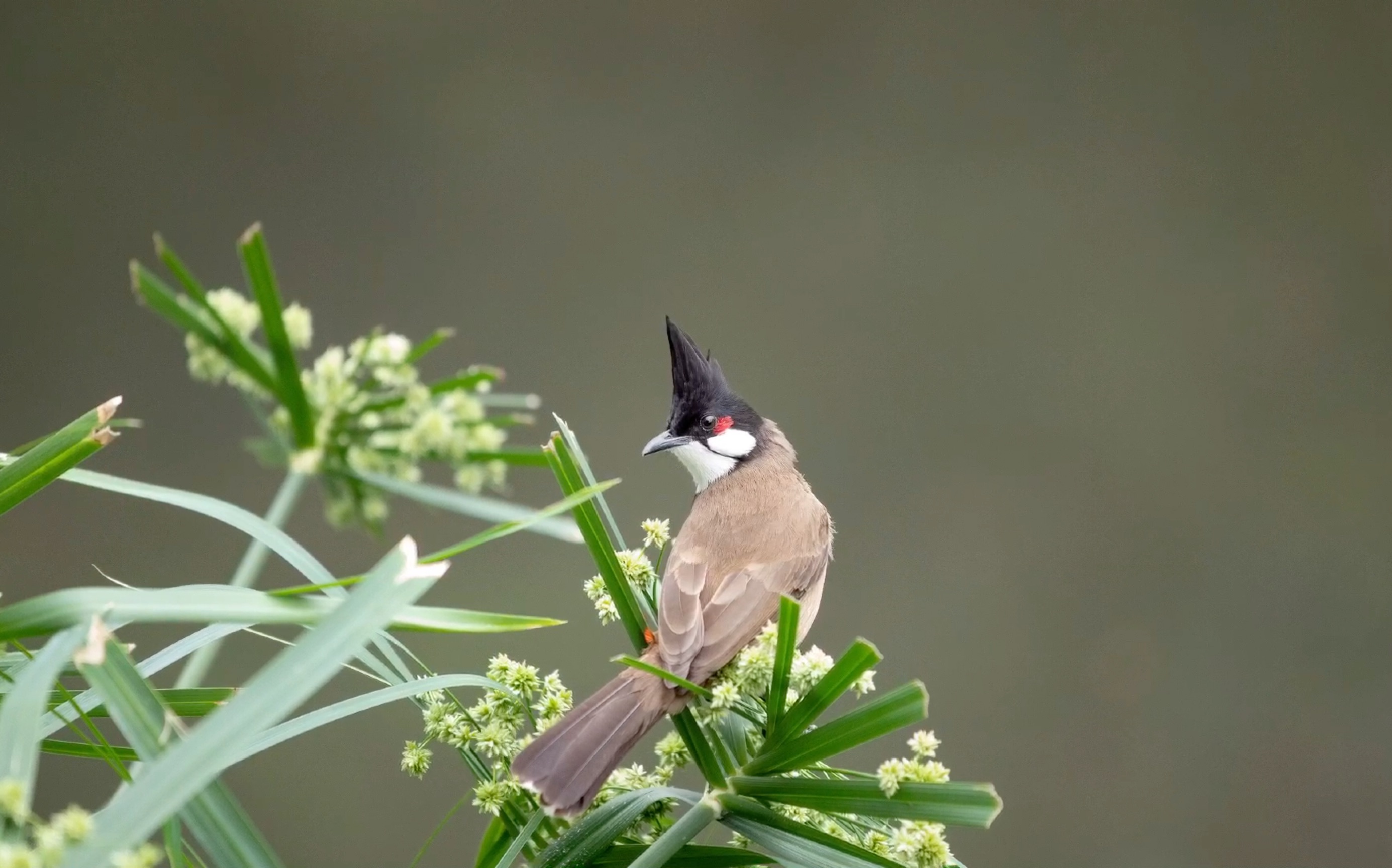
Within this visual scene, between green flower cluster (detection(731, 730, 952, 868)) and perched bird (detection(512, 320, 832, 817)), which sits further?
perched bird (detection(512, 320, 832, 817))

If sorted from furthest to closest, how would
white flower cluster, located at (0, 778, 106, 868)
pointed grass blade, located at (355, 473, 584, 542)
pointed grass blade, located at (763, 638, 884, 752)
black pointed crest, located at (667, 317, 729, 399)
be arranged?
black pointed crest, located at (667, 317, 729, 399)
pointed grass blade, located at (763, 638, 884, 752)
pointed grass blade, located at (355, 473, 584, 542)
white flower cluster, located at (0, 778, 106, 868)

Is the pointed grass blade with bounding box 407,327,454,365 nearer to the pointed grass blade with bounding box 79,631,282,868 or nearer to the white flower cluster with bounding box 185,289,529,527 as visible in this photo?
the white flower cluster with bounding box 185,289,529,527

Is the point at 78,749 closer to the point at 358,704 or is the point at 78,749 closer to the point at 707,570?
the point at 358,704

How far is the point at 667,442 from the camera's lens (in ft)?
4.74

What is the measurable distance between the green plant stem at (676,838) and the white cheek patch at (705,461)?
85 centimetres

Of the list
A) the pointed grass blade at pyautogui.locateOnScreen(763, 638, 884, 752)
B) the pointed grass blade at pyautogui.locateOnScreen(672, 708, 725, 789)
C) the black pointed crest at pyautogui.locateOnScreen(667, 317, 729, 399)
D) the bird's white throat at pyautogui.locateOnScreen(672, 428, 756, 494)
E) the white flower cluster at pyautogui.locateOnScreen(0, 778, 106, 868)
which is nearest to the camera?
the white flower cluster at pyautogui.locateOnScreen(0, 778, 106, 868)

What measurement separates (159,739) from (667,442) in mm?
961

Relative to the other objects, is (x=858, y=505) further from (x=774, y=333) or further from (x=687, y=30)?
(x=687, y=30)

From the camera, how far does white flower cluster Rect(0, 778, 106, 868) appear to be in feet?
1.21

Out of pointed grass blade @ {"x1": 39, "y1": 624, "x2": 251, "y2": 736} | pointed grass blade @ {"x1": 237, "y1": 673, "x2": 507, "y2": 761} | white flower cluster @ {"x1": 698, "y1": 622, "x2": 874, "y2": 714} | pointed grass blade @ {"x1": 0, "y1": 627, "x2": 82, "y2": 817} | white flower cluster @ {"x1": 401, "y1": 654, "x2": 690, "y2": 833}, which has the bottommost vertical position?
white flower cluster @ {"x1": 698, "y1": 622, "x2": 874, "y2": 714}

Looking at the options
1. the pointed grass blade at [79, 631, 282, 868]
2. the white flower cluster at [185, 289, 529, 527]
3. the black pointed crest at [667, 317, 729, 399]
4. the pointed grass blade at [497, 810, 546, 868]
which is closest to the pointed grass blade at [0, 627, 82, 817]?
the pointed grass blade at [79, 631, 282, 868]

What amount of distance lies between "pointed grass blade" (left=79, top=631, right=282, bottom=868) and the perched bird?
0.49 feet

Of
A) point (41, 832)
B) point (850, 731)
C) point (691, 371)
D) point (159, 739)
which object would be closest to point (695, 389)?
point (691, 371)

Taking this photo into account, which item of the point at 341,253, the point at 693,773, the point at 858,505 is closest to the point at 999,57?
the point at 858,505
